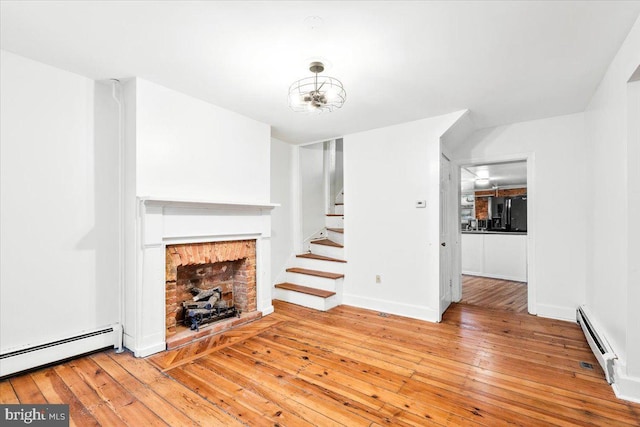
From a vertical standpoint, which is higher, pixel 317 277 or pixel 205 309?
pixel 317 277

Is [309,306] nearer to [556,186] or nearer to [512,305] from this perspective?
[512,305]

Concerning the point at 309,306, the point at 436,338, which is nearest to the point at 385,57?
the point at 436,338

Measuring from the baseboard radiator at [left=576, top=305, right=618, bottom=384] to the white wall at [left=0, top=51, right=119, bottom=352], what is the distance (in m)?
4.01

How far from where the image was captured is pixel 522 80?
8.68 feet

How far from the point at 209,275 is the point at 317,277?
1504 mm

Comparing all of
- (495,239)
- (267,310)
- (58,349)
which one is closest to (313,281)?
(267,310)

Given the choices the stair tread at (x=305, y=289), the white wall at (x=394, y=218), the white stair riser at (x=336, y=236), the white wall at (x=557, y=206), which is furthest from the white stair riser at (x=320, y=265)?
the white wall at (x=557, y=206)

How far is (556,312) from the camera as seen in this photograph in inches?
141

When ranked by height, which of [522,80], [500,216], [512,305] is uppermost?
[522,80]

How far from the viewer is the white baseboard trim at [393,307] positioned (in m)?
3.57

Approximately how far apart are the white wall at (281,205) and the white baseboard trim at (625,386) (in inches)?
146

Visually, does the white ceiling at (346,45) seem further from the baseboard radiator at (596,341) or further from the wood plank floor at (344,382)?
the wood plank floor at (344,382)

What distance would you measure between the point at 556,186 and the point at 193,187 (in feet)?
13.7

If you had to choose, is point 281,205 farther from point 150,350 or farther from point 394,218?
point 150,350
